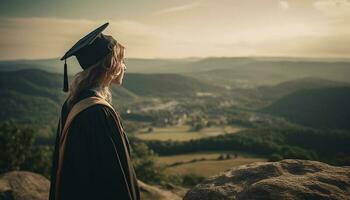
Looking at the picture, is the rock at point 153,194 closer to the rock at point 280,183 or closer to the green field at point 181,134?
the rock at point 280,183

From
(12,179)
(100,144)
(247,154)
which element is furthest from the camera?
(247,154)

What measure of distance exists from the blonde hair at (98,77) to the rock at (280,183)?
9.37ft

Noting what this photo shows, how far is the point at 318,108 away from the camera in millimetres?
118750

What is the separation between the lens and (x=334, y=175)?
532cm

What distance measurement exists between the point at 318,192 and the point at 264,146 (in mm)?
60728

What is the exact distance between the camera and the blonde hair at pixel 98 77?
392 cm

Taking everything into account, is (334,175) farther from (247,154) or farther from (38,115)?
(38,115)

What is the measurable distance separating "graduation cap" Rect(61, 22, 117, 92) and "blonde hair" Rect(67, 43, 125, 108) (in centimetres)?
8

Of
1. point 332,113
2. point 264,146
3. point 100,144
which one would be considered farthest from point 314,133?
point 100,144

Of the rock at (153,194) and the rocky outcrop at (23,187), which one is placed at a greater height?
the rocky outcrop at (23,187)

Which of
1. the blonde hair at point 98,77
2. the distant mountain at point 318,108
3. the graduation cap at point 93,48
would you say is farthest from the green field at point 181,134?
the blonde hair at point 98,77

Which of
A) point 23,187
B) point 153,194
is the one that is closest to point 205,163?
point 153,194

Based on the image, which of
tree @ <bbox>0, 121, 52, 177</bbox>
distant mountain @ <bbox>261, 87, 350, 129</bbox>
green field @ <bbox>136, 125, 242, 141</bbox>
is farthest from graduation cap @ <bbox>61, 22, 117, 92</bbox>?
distant mountain @ <bbox>261, 87, 350, 129</bbox>

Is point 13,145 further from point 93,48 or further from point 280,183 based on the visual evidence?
point 280,183
